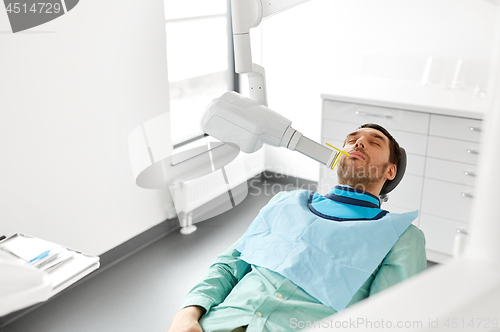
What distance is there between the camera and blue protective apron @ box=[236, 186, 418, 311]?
4.83ft

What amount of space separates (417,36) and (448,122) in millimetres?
999

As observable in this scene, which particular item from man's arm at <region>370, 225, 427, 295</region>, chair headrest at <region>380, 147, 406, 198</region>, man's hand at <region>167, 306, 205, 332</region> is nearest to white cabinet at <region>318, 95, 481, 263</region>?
chair headrest at <region>380, 147, 406, 198</region>

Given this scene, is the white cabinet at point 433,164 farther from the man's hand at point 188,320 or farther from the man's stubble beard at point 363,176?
the man's hand at point 188,320

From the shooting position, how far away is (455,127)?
2672 mm

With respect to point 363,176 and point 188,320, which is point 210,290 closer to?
point 188,320

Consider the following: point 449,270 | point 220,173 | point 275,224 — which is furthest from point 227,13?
point 449,270

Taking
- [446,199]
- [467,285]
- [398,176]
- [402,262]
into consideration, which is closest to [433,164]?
[446,199]

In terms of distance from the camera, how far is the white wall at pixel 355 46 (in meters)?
3.21

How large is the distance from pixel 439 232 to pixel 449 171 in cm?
38

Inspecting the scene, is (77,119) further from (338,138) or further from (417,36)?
(417,36)

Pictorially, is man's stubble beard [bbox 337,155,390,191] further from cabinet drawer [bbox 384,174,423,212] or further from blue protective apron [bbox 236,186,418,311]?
cabinet drawer [bbox 384,174,423,212]

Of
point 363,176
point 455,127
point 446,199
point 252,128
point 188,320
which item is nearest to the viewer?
point 252,128

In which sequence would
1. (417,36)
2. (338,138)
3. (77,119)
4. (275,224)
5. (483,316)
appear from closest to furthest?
1. (483,316)
2. (275,224)
3. (77,119)
4. (338,138)
5. (417,36)

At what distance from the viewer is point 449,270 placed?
22 cm
